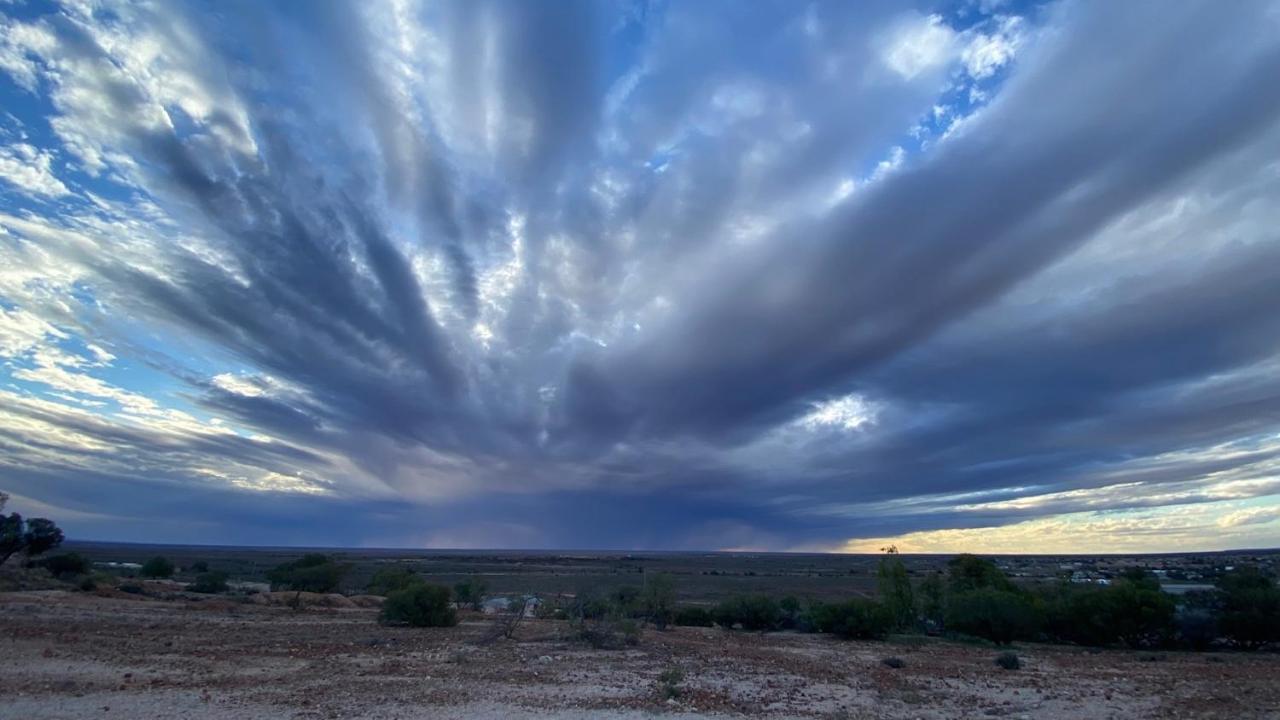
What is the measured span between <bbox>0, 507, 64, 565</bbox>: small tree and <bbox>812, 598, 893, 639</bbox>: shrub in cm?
5947

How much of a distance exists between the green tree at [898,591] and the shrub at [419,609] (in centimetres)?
2354

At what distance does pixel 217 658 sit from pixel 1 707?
8.02 meters

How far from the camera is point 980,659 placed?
28094mm

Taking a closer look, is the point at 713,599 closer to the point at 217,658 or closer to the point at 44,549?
the point at 217,658

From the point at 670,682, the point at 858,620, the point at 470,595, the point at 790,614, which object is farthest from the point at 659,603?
the point at 670,682

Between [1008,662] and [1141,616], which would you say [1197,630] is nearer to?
Answer: [1141,616]

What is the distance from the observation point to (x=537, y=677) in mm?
21875

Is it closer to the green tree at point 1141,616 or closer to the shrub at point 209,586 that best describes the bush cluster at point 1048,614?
the green tree at point 1141,616

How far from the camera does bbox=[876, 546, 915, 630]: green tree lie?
4097 centimetres

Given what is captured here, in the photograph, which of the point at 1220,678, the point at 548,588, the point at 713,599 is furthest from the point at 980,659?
the point at 548,588

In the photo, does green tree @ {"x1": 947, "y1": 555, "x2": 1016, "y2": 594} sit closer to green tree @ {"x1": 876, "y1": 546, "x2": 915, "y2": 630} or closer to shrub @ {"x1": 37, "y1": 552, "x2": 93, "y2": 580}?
green tree @ {"x1": 876, "y1": 546, "x2": 915, "y2": 630}

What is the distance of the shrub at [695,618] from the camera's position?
44281mm

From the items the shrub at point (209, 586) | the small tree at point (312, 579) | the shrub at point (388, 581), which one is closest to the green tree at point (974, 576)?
the shrub at point (388, 581)

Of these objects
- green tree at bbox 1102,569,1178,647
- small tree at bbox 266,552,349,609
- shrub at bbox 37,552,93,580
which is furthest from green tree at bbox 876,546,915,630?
shrub at bbox 37,552,93,580
